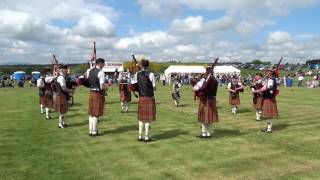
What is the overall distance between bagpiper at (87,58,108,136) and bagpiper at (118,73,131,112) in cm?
689

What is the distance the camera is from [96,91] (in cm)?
1166

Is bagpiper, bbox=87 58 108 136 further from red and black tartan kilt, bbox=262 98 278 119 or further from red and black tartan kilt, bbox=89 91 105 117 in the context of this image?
red and black tartan kilt, bbox=262 98 278 119

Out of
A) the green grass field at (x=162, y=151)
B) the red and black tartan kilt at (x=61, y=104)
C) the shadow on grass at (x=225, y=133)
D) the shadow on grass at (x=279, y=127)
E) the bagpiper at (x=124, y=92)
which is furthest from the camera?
the bagpiper at (x=124, y=92)

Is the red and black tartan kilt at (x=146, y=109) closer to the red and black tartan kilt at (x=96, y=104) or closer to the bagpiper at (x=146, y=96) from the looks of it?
the bagpiper at (x=146, y=96)

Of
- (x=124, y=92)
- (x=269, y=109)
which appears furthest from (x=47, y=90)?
(x=269, y=109)

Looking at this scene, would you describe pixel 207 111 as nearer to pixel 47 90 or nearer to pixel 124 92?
pixel 47 90

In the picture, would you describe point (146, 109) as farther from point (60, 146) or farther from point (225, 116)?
point (225, 116)

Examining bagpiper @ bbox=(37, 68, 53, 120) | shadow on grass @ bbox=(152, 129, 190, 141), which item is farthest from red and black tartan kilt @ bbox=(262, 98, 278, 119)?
bagpiper @ bbox=(37, 68, 53, 120)

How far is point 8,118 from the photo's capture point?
55.1 ft

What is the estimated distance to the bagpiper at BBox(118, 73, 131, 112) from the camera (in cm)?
1889

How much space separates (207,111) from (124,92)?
27.0 ft

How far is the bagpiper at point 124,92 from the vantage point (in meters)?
18.9

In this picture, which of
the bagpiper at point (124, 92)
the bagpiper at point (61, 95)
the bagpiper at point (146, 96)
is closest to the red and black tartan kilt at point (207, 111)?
the bagpiper at point (146, 96)

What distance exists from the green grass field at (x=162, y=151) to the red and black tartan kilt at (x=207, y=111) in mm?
486
